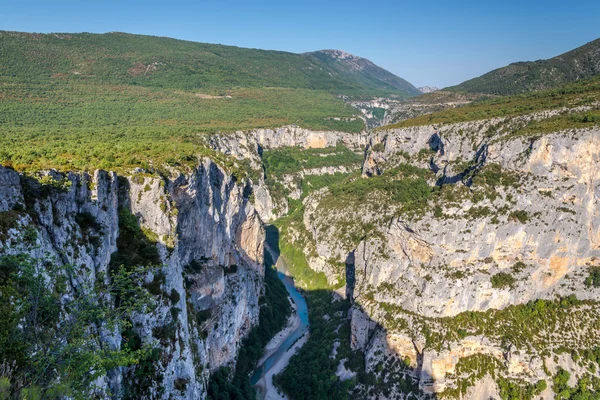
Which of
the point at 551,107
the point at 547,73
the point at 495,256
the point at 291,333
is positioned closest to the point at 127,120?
the point at 291,333

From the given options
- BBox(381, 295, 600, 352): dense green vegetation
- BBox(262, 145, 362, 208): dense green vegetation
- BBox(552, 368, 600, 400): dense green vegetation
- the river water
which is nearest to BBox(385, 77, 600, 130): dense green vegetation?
BBox(381, 295, 600, 352): dense green vegetation

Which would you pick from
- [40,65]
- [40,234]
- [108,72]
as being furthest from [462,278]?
[108,72]

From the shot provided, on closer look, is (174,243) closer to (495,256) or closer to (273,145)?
(495,256)

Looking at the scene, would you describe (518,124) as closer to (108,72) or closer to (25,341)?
(25,341)

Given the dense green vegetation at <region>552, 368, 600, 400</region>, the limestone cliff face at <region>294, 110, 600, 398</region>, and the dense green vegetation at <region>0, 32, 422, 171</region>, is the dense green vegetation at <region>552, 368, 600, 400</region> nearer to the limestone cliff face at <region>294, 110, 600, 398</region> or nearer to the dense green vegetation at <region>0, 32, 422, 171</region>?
the limestone cliff face at <region>294, 110, 600, 398</region>

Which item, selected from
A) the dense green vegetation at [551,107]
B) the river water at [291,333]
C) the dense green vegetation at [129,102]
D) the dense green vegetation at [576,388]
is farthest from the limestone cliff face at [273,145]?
the dense green vegetation at [576,388]

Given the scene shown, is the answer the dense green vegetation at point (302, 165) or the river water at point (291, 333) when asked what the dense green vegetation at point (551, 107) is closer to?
the river water at point (291, 333)
